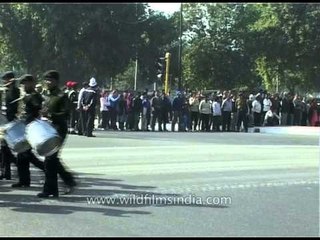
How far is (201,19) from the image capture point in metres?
59.5

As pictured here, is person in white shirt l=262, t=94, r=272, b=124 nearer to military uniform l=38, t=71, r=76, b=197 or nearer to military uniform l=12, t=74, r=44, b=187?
military uniform l=12, t=74, r=44, b=187

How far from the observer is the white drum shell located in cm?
870

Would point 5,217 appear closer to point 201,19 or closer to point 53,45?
point 53,45

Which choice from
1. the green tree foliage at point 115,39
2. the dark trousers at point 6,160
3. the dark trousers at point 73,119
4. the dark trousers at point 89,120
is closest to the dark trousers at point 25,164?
the dark trousers at point 6,160

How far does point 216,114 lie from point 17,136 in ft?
61.1

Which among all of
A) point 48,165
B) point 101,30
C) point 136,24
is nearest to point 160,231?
point 48,165

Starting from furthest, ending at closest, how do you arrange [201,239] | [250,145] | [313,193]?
[250,145]
[313,193]
[201,239]

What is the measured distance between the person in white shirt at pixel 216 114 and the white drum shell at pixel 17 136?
60.3 feet

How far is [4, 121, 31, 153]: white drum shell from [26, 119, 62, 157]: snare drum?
0.21m

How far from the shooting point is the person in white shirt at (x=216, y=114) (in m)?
26.7

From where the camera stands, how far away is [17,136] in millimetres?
8727

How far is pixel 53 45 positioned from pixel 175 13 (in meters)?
17.1

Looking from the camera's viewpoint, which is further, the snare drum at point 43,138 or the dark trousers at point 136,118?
the dark trousers at point 136,118

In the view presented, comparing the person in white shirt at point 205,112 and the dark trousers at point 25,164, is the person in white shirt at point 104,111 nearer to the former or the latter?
the person in white shirt at point 205,112
